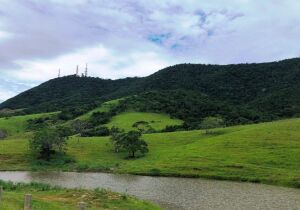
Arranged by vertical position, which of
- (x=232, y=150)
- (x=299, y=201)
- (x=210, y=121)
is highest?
(x=210, y=121)

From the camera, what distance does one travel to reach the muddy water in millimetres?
51750

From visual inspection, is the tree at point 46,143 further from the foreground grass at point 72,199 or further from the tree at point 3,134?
the foreground grass at point 72,199

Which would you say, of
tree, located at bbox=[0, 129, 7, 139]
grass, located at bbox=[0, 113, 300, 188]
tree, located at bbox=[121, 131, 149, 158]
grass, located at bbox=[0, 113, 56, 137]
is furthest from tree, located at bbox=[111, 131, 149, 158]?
grass, located at bbox=[0, 113, 56, 137]

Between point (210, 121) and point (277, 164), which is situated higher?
point (210, 121)

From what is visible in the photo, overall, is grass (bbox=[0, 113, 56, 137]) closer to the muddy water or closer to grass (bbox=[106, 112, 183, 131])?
grass (bbox=[106, 112, 183, 131])

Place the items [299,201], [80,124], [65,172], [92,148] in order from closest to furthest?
[299,201]
[65,172]
[92,148]
[80,124]

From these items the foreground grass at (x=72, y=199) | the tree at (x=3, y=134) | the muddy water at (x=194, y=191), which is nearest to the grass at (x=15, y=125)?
the tree at (x=3, y=134)

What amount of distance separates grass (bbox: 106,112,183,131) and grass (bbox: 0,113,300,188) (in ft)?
105

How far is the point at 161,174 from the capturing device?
8850 cm

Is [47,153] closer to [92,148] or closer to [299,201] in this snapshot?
[92,148]

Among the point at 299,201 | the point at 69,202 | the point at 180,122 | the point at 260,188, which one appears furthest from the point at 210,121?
the point at 69,202

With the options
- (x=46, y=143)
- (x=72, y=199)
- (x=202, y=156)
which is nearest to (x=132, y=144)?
(x=202, y=156)

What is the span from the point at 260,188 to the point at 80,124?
376ft

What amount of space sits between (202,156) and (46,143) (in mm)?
39295
